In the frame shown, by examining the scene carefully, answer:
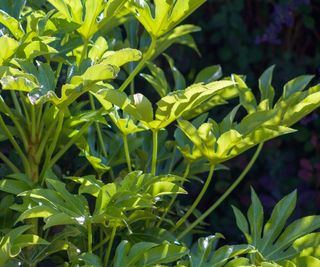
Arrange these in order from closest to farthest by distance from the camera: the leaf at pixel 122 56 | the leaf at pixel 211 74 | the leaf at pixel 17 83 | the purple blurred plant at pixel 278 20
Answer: the leaf at pixel 17 83 → the leaf at pixel 122 56 → the leaf at pixel 211 74 → the purple blurred plant at pixel 278 20

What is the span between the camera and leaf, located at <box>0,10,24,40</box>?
153 centimetres

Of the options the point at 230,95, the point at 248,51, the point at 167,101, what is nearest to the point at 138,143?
the point at 230,95

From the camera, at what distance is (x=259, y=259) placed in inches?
61.4

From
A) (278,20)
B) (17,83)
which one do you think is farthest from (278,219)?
(278,20)

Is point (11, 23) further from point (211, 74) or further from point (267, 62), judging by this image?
→ point (267, 62)

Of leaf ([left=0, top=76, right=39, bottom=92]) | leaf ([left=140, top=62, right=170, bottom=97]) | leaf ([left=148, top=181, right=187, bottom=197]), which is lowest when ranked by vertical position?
leaf ([left=148, top=181, right=187, bottom=197])

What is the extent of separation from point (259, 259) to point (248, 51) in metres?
1.68

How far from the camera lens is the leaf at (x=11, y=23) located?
5.01 feet

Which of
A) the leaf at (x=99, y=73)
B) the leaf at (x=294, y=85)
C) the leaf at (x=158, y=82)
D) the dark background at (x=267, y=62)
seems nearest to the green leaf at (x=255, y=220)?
the leaf at (x=294, y=85)

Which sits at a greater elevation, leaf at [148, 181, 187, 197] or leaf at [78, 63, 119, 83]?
leaf at [78, 63, 119, 83]

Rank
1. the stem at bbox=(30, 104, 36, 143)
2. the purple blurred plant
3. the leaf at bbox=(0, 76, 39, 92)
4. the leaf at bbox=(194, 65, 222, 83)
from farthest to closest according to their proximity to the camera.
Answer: the purple blurred plant < the leaf at bbox=(194, 65, 222, 83) < the stem at bbox=(30, 104, 36, 143) < the leaf at bbox=(0, 76, 39, 92)

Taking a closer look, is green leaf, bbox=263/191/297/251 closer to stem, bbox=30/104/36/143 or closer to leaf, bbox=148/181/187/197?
leaf, bbox=148/181/187/197

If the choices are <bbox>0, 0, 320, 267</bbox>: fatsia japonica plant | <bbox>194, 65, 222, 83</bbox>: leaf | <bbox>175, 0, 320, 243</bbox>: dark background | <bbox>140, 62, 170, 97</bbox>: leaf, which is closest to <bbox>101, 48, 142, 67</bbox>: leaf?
Answer: <bbox>0, 0, 320, 267</bbox>: fatsia japonica plant

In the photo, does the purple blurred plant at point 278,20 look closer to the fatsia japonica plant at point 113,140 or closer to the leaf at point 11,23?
the fatsia japonica plant at point 113,140
